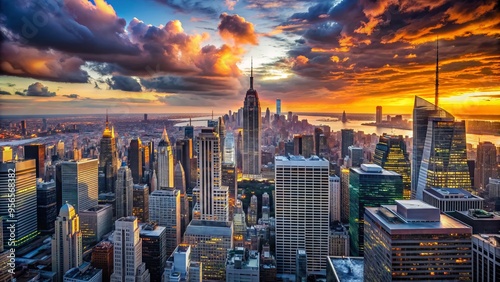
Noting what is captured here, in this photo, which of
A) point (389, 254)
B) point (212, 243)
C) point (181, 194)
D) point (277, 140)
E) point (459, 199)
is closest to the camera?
point (389, 254)

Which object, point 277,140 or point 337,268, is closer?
point 337,268

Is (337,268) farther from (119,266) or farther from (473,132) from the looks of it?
(119,266)

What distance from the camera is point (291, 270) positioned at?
836 centimetres

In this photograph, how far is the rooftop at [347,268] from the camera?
229 inches

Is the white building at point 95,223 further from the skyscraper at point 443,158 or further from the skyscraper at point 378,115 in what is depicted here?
the skyscraper at point 443,158

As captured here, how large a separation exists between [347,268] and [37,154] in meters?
6.25

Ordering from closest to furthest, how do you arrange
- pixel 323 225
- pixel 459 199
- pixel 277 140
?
pixel 459 199 → pixel 323 225 → pixel 277 140

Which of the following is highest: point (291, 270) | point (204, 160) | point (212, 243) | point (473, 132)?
point (473, 132)

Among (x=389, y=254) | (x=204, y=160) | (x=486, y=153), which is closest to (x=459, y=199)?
(x=486, y=153)

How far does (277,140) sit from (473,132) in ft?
24.9

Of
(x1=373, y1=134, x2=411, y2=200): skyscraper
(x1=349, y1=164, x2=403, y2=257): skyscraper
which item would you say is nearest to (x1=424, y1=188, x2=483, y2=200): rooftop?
(x1=349, y1=164, x2=403, y2=257): skyscraper

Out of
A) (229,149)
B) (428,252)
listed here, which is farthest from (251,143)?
(428,252)

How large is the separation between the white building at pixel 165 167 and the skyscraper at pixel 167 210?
2.94 ft

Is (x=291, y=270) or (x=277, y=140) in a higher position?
(x=277, y=140)
